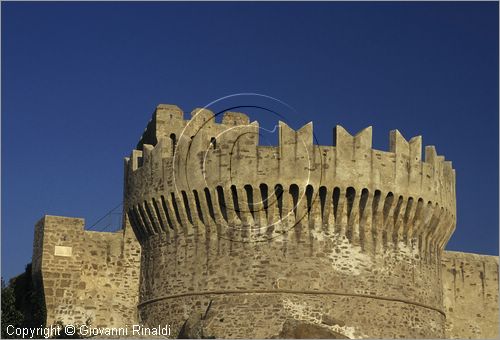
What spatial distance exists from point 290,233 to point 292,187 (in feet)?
4.06

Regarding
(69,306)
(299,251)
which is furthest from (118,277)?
(299,251)

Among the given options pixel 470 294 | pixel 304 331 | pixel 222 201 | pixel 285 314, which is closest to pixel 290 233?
pixel 222 201

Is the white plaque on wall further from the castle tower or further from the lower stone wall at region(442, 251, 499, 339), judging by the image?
the lower stone wall at region(442, 251, 499, 339)

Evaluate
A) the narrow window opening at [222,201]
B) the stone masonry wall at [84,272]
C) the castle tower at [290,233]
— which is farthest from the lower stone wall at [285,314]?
the stone masonry wall at [84,272]

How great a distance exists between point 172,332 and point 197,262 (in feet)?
6.67

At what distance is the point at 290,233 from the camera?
30.7m

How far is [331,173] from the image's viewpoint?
101 feet

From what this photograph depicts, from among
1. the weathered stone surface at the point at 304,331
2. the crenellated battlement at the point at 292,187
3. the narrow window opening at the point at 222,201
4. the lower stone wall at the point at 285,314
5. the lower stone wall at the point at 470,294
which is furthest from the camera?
the lower stone wall at the point at 470,294

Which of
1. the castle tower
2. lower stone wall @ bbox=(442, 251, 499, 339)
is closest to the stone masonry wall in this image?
the castle tower

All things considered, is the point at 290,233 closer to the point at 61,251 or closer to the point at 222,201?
the point at 222,201

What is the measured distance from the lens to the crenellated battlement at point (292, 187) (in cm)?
3058

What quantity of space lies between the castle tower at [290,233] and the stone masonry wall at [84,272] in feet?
4.10

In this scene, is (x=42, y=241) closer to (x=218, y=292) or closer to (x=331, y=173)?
(x=218, y=292)

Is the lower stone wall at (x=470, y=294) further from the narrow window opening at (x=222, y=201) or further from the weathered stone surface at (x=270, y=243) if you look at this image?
the narrow window opening at (x=222, y=201)
